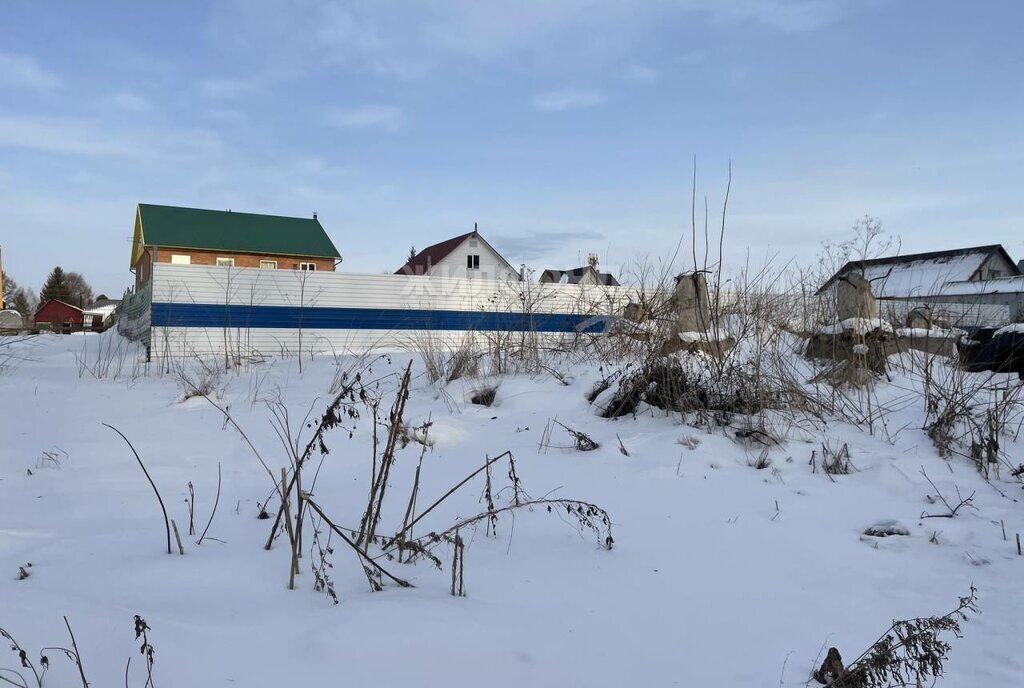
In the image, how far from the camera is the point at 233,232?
2391cm

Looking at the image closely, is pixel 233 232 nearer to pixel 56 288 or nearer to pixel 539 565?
pixel 539 565

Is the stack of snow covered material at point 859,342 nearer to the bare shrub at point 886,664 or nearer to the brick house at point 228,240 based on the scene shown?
the bare shrub at point 886,664

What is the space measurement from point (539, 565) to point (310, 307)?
39.5 feet

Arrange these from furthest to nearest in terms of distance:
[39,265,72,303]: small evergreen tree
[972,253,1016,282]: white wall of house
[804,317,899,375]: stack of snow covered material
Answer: [39,265,72,303]: small evergreen tree < [972,253,1016,282]: white wall of house < [804,317,899,375]: stack of snow covered material

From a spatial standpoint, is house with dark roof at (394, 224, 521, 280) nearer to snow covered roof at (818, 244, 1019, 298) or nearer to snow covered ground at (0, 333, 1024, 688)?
snow covered roof at (818, 244, 1019, 298)

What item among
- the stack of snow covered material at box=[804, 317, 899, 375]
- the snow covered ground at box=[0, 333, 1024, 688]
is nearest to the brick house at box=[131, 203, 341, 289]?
the stack of snow covered material at box=[804, 317, 899, 375]

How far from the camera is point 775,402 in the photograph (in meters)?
3.82

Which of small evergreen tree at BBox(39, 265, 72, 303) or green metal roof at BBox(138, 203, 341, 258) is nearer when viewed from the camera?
green metal roof at BBox(138, 203, 341, 258)

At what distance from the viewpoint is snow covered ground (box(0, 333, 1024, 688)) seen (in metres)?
1.36

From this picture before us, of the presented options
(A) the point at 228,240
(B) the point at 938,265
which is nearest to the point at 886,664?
(A) the point at 228,240

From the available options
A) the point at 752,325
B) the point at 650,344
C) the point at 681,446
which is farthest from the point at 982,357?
the point at 681,446

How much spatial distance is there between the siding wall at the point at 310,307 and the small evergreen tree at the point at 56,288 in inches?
2228

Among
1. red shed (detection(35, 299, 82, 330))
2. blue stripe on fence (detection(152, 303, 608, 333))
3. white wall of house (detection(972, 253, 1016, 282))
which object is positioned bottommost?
blue stripe on fence (detection(152, 303, 608, 333))

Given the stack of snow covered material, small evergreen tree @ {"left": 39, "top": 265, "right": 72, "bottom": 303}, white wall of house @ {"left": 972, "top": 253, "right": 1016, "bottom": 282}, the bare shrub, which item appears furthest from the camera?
small evergreen tree @ {"left": 39, "top": 265, "right": 72, "bottom": 303}
